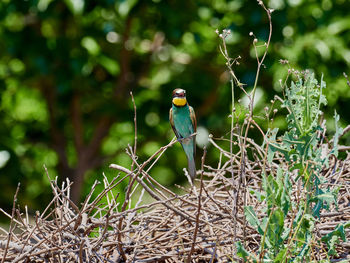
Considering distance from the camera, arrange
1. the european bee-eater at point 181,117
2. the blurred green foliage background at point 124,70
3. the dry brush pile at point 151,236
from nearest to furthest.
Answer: the dry brush pile at point 151,236 → the european bee-eater at point 181,117 → the blurred green foliage background at point 124,70

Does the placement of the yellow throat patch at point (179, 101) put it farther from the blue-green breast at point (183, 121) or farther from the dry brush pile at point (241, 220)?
the dry brush pile at point (241, 220)

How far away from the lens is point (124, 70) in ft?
19.9

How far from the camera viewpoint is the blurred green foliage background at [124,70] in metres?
5.02

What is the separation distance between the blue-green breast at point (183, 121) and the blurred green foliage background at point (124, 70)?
195cm

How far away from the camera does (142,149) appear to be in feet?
20.3

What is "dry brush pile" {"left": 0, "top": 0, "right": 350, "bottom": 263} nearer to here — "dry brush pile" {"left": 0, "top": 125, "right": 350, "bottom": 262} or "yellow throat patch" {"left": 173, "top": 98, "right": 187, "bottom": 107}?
"dry brush pile" {"left": 0, "top": 125, "right": 350, "bottom": 262}

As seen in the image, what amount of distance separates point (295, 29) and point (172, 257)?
357 centimetres

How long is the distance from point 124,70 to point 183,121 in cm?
330

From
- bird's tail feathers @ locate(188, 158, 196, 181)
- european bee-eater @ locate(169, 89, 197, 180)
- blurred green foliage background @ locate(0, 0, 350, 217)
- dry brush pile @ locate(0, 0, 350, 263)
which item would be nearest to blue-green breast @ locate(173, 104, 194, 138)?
european bee-eater @ locate(169, 89, 197, 180)

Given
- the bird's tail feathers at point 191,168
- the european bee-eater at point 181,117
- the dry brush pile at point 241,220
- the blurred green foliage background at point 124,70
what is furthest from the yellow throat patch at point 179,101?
the blurred green foliage background at point 124,70

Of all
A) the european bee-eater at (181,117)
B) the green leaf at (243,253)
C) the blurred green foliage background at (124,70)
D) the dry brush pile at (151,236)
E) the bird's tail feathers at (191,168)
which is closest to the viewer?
the green leaf at (243,253)

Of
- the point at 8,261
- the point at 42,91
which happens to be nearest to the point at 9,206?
the point at 42,91

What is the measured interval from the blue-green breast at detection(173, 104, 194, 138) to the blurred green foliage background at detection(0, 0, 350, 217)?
6.40ft

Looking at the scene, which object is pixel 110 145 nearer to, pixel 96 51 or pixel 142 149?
pixel 142 149
